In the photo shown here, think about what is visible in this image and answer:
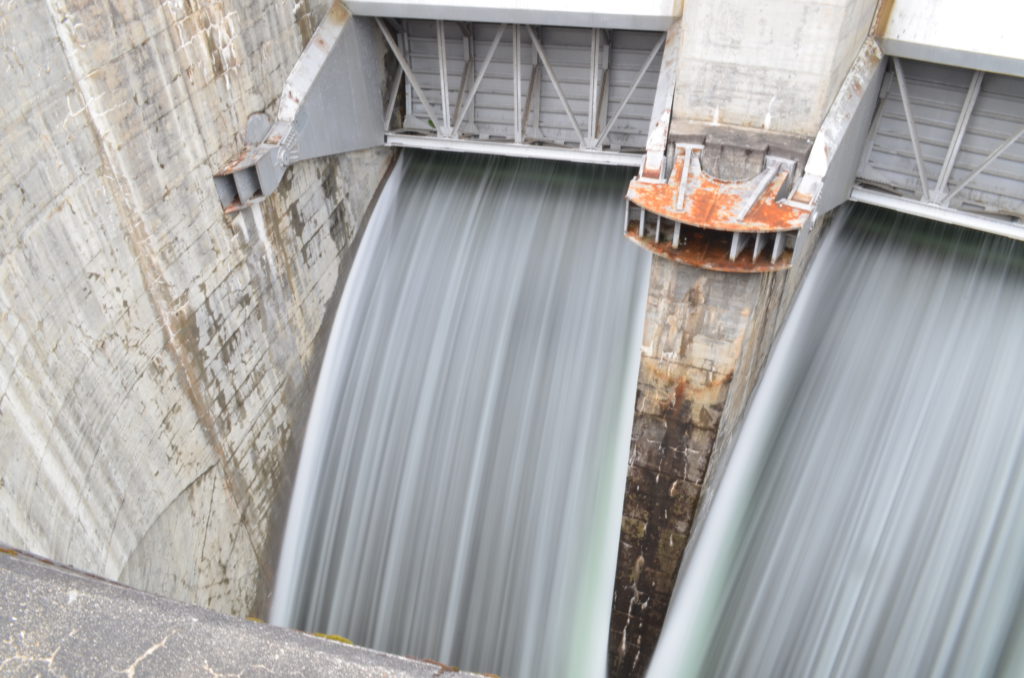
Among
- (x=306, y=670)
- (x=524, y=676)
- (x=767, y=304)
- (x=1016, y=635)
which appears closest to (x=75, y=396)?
(x=306, y=670)

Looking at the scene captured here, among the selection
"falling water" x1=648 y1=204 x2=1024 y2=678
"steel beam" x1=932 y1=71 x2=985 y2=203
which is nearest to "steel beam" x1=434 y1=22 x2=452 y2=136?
"falling water" x1=648 y1=204 x2=1024 y2=678

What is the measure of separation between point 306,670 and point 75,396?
354cm

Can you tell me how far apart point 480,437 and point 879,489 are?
10.9 ft

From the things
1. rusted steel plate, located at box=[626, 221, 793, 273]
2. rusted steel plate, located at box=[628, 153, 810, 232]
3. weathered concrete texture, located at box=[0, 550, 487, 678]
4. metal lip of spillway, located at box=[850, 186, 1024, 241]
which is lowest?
weathered concrete texture, located at box=[0, 550, 487, 678]

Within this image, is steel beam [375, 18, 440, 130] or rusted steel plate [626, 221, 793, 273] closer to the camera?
rusted steel plate [626, 221, 793, 273]

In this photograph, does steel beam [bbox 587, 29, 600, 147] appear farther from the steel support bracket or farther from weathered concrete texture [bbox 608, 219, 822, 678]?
weathered concrete texture [bbox 608, 219, 822, 678]

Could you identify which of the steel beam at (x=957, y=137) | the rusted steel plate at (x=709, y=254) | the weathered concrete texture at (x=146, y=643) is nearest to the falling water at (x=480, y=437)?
the rusted steel plate at (x=709, y=254)

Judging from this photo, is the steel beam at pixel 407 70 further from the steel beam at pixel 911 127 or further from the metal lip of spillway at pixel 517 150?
the steel beam at pixel 911 127

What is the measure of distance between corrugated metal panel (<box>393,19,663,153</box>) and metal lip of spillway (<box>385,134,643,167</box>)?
0.28 meters

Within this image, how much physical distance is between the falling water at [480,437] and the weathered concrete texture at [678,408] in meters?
0.24

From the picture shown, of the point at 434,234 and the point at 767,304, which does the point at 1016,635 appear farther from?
the point at 434,234

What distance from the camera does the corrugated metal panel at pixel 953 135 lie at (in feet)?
21.2

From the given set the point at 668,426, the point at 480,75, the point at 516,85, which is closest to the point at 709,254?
the point at 668,426

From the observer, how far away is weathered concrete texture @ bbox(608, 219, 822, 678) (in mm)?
6023
